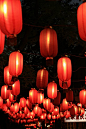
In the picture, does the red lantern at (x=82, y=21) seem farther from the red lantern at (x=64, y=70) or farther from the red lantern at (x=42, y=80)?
the red lantern at (x=42, y=80)

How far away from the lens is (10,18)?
309cm

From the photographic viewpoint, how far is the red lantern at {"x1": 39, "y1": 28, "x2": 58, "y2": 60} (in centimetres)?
414

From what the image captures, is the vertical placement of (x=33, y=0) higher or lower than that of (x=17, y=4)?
higher

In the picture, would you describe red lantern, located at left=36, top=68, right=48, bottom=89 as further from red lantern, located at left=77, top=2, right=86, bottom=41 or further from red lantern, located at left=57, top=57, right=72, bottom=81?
red lantern, located at left=77, top=2, right=86, bottom=41

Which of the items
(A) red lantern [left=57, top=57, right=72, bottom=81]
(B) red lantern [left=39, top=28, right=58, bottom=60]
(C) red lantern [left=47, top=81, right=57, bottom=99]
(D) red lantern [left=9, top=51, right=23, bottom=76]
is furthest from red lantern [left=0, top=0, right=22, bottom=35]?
(C) red lantern [left=47, top=81, right=57, bottom=99]

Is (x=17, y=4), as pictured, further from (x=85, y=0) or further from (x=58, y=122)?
(x=58, y=122)

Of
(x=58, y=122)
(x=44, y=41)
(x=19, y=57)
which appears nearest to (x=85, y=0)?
(x=44, y=41)

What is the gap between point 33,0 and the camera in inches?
310

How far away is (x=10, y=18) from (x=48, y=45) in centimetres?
127

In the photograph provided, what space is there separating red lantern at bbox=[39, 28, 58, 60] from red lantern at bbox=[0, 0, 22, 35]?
110 cm

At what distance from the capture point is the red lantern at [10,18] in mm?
3082

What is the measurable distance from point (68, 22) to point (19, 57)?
369 centimetres

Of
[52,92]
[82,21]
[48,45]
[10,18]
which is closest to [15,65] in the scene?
[48,45]

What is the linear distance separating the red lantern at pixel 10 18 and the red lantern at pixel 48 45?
110cm
